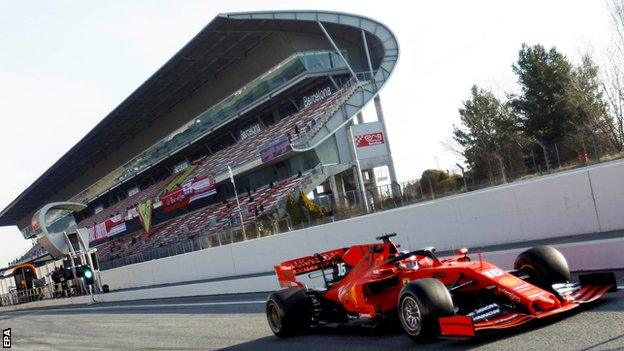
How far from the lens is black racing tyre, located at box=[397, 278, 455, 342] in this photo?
7.40 meters

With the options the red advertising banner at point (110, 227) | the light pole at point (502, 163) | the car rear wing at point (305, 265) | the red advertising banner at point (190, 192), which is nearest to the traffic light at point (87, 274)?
the red advertising banner at point (190, 192)

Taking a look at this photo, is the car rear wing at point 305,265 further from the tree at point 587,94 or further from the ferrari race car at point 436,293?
the tree at point 587,94

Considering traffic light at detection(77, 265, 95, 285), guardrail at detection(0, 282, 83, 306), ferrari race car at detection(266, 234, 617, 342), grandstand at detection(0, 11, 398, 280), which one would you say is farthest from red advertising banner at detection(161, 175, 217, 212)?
ferrari race car at detection(266, 234, 617, 342)

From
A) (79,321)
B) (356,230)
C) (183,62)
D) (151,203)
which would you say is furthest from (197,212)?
(356,230)

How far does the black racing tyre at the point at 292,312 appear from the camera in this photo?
10273 millimetres

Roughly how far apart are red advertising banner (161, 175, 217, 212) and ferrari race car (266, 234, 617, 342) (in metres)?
37.3

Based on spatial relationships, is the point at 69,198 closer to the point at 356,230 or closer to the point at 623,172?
the point at 356,230

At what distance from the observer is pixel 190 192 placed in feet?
164

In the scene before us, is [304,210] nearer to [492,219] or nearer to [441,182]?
[441,182]

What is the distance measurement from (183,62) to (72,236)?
13.4m

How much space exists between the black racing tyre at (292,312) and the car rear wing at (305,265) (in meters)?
0.44

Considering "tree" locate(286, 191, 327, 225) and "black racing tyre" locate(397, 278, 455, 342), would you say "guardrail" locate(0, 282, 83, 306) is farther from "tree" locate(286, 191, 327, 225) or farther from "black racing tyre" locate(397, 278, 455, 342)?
"black racing tyre" locate(397, 278, 455, 342)

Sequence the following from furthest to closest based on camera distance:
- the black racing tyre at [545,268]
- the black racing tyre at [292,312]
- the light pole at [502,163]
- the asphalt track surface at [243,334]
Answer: the light pole at [502,163] < the black racing tyre at [292,312] < the black racing tyre at [545,268] < the asphalt track surface at [243,334]

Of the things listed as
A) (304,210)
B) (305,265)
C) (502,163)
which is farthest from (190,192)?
(305,265)
